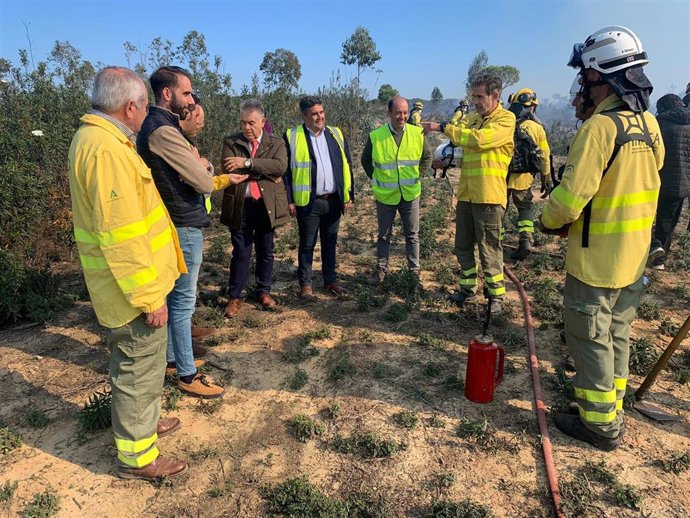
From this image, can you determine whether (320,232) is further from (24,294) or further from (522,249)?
(24,294)

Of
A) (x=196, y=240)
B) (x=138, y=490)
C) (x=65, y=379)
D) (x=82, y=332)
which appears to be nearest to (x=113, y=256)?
(x=196, y=240)

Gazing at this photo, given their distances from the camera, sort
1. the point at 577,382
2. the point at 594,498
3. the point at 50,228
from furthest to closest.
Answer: the point at 50,228 < the point at 577,382 < the point at 594,498

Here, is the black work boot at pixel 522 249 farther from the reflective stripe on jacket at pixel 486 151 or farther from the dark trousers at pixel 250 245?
the dark trousers at pixel 250 245

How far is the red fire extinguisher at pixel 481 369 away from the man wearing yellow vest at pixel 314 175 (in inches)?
96.3

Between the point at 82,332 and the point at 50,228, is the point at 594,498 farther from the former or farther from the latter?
the point at 50,228

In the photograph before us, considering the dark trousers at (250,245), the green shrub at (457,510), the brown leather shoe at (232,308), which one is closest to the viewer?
the green shrub at (457,510)

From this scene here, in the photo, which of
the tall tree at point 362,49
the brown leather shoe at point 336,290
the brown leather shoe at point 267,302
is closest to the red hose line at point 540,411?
the brown leather shoe at point 336,290

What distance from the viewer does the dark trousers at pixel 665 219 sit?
6.00 metres

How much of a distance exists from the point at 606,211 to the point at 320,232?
10.9 feet

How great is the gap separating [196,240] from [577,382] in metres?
2.89

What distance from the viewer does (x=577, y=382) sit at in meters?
3.02

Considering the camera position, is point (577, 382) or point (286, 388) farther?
point (286, 388)

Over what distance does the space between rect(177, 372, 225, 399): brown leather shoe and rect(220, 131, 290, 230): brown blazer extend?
1765 millimetres

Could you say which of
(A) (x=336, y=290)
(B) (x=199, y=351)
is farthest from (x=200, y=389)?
(A) (x=336, y=290)
